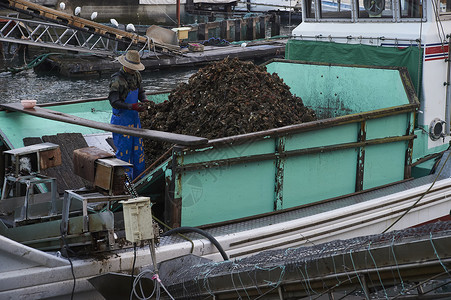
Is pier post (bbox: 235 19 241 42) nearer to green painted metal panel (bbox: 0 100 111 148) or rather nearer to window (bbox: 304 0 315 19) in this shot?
window (bbox: 304 0 315 19)

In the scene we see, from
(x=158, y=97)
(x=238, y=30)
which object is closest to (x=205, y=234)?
(x=158, y=97)

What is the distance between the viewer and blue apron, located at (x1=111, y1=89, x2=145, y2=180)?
6.76 m

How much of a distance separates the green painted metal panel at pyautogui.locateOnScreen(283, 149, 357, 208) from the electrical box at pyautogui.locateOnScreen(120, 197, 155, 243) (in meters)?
2.01

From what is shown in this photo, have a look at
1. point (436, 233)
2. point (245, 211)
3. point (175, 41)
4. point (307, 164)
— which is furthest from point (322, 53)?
point (175, 41)

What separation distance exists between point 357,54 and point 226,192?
3527 millimetres

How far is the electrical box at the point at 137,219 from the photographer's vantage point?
14.7 ft

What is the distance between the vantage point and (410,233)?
3.73m

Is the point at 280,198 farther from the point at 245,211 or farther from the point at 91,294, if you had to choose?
the point at 91,294

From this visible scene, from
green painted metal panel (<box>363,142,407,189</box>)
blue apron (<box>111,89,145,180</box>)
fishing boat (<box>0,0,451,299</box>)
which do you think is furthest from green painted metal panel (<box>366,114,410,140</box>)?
blue apron (<box>111,89,145,180</box>)

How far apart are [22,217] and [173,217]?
4.41ft

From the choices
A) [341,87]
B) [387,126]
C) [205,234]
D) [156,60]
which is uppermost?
[341,87]

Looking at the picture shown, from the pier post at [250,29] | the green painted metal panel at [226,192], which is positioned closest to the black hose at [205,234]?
the green painted metal panel at [226,192]

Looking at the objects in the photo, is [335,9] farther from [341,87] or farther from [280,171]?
[280,171]

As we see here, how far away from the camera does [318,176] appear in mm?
Answer: 6426
